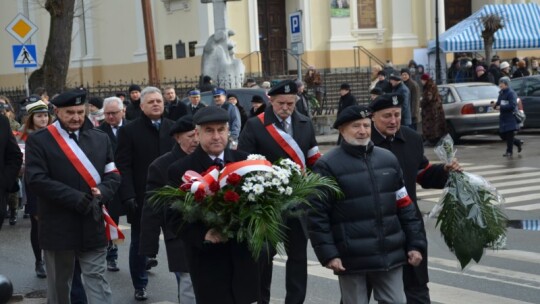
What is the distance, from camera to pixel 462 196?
6871 mm

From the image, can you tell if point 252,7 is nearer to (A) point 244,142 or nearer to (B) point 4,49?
(B) point 4,49

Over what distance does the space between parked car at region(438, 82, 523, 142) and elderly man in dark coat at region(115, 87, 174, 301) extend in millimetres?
15649

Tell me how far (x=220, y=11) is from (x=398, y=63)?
1173cm

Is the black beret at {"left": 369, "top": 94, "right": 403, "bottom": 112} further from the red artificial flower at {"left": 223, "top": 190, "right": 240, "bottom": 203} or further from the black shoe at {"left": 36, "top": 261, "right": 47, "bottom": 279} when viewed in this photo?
the black shoe at {"left": 36, "top": 261, "right": 47, "bottom": 279}

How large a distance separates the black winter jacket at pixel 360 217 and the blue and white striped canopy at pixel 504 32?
29047 millimetres

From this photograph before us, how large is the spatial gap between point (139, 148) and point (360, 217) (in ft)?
12.1

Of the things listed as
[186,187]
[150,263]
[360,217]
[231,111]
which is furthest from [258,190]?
[231,111]

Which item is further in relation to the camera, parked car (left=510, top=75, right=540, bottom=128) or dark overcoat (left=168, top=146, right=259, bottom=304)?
parked car (left=510, top=75, right=540, bottom=128)

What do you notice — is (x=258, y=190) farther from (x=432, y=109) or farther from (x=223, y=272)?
(x=432, y=109)

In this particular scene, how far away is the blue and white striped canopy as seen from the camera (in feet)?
115

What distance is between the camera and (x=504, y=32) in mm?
35969

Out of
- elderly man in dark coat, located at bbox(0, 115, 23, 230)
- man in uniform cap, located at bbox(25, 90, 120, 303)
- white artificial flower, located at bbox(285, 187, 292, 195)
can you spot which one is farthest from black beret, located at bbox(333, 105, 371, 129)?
elderly man in dark coat, located at bbox(0, 115, 23, 230)

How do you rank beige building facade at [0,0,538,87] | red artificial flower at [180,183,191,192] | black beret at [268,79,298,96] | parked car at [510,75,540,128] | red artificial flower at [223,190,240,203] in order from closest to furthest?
red artificial flower at [223,190,240,203]
red artificial flower at [180,183,191,192]
black beret at [268,79,298,96]
parked car at [510,75,540,128]
beige building facade at [0,0,538,87]

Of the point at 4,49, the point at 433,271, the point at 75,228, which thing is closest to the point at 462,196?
the point at 75,228
